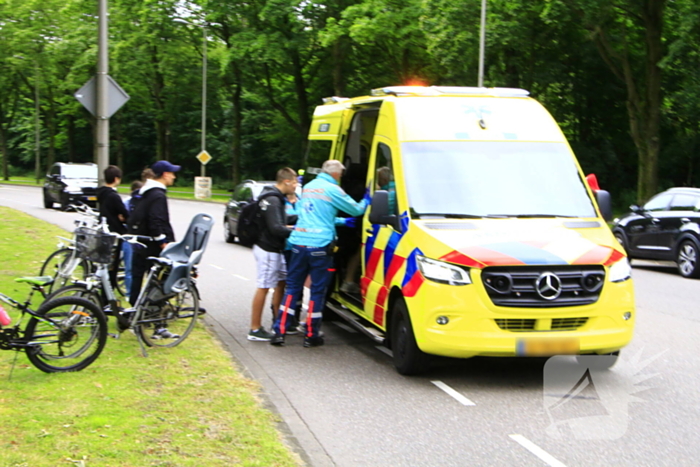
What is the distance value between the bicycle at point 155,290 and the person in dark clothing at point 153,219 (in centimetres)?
23

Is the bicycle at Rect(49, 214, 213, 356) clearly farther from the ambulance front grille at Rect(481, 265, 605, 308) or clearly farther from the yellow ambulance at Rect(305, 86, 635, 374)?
the ambulance front grille at Rect(481, 265, 605, 308)

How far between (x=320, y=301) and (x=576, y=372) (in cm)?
267

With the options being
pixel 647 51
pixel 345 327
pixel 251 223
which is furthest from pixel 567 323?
pixel 647 51

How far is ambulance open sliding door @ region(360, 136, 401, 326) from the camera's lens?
320 inches

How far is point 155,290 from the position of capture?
8.45 metres

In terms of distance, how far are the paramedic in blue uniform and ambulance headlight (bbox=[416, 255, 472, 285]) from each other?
5.93ft

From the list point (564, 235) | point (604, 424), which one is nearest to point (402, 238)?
point (564, 235)

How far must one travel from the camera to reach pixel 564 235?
7.47 m

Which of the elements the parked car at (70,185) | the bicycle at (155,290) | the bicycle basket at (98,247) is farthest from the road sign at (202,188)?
the bicycle basket at (98,247)

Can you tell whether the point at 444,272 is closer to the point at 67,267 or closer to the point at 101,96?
the point at 67,267

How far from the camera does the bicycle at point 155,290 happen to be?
8.16 meters

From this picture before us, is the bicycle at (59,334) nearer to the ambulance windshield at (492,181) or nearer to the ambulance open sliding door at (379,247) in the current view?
the ambulance open sliding door at (379,247)

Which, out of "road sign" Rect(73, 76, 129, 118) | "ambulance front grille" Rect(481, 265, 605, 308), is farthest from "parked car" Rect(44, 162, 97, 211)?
"ambulance front grille" Rect(481, 265, 605, 308)

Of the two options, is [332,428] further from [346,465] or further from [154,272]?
[154,272]
